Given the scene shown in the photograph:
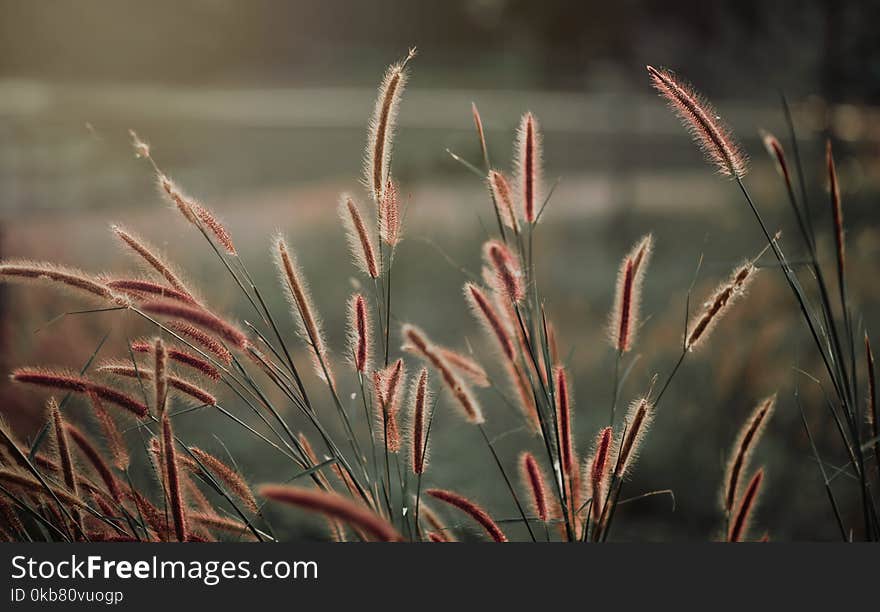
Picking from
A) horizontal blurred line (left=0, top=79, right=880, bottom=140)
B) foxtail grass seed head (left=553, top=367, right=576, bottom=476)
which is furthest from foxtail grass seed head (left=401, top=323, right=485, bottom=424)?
horizontal blurred line (left=0, top=79, right=880, bottom=140)

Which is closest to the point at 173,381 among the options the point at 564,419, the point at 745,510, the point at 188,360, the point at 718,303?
the point at 188,360

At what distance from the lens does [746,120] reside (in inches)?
627

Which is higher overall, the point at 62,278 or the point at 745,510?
the point at 62,278

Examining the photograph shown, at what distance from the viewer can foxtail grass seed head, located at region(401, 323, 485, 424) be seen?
132cm

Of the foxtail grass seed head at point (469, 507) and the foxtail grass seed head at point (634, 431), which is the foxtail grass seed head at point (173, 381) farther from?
the foxtail grass seed head at point (634, 431)

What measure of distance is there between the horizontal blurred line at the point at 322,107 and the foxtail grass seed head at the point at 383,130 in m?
8.20

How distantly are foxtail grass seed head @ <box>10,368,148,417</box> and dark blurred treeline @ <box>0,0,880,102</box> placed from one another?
1235 mm

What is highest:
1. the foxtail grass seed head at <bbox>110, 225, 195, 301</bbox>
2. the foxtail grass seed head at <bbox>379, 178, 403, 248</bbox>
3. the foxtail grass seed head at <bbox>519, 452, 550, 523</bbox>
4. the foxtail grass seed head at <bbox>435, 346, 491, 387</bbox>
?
the foxtail grass seed head at <bbox>379, 178, 403, 248</bbox>

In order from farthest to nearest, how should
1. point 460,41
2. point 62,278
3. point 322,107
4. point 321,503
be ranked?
point 460,41
point 322,107
point 62,278
point 321,503

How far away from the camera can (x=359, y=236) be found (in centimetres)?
141

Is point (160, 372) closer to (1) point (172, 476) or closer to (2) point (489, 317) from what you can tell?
(1) point (172, 476)

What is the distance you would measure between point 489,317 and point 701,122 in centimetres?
44

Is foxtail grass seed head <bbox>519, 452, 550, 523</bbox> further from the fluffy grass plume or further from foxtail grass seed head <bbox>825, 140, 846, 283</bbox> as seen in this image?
foxtail grass seed head <bbox>825, 140, 846, 283</bbox>

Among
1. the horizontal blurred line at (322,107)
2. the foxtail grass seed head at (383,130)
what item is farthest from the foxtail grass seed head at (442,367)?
the horizontal blurred line at (322,107)
